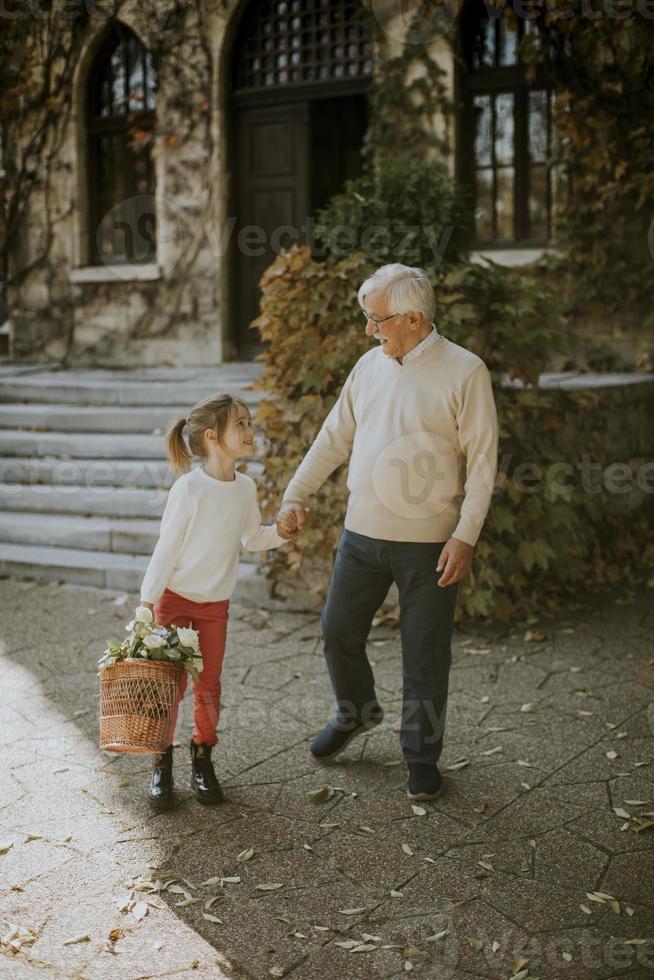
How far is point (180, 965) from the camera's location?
2.69 metres

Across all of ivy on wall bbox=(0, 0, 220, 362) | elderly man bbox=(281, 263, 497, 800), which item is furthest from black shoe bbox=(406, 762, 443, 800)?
ivy on wall bbox=(0, 0, 220, 362)

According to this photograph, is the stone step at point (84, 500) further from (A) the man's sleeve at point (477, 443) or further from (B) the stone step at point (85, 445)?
(A) the man's sleeve at point (477, 443)

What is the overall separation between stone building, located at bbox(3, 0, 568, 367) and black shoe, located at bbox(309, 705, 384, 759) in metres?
6.33

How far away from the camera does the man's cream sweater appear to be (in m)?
3.49

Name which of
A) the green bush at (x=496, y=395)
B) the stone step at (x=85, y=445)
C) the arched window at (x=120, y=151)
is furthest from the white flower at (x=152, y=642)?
the arched window at (x=120, y=151)

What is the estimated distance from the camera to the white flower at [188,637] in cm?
331

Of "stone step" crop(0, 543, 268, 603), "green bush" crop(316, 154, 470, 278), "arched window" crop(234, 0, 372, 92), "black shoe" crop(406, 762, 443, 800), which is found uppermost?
"arched window" crop(234, 0, 372, 92)

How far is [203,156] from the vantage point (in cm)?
1067

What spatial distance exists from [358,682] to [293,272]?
277 centimetres

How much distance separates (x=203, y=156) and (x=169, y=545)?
807 cm

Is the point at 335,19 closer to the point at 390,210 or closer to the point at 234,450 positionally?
the point at 390,210

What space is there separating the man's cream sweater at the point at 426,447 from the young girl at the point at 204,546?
1.16ft

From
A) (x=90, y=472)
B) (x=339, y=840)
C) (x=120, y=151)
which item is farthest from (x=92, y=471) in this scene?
(x=120, y=151)

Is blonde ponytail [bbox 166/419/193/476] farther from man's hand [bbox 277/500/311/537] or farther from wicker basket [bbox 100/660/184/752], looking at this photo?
wicker basket [bbox 100/660/184/752]
